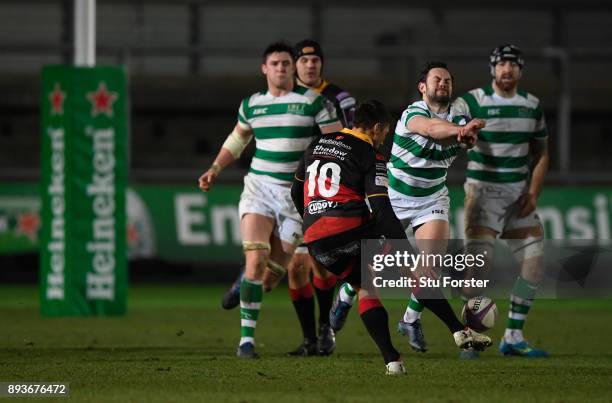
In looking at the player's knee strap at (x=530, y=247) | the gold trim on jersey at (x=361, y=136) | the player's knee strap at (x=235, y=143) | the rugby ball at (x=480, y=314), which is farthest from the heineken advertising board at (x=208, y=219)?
the gold trim on jersey at (x=361, y=136)

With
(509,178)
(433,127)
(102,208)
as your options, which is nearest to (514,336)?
(509,178)

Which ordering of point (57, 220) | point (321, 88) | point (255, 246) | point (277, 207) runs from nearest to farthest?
1. point (255, 246)
2. point (277, 207)
3. point (321, 88)
4. point (57, 220)

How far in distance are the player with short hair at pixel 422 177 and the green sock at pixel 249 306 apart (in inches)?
27.3

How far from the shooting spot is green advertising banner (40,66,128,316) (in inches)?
532

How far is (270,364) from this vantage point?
30.1 feet

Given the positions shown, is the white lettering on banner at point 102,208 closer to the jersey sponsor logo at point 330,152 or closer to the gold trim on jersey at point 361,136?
the jersey sponsor logo at point 330,152

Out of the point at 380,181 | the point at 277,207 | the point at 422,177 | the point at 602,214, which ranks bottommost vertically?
the point at 602,214

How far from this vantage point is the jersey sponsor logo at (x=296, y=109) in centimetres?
1016

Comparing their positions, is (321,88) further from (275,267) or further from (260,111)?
(275,267)

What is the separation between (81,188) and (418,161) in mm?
5071

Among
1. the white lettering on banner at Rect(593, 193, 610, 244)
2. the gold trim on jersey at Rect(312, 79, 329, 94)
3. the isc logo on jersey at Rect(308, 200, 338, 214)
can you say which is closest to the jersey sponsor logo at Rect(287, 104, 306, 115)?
the gold trim on jersey at Rect(312, 79, 329, 94)

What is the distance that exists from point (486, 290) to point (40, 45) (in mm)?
12137

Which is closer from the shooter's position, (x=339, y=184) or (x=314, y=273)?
(x=339, y=184)

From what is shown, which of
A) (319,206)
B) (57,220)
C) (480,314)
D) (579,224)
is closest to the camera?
(480,314)
